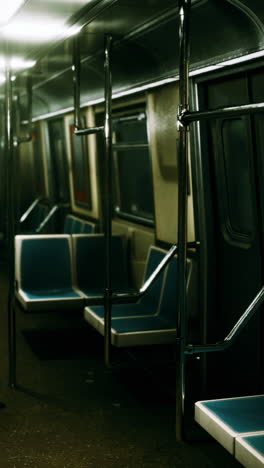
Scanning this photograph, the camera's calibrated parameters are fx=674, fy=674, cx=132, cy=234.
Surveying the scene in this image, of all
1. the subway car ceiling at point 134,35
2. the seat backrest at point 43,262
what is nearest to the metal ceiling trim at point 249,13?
the subway car ceiling at point 134,35

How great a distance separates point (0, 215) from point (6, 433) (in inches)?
285

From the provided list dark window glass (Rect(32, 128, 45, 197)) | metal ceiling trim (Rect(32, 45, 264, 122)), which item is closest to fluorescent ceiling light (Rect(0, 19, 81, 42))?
metal ceiling trim (Rect(32, 45, 264, 122))

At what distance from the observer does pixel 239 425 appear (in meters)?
3.00

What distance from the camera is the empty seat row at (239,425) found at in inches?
109

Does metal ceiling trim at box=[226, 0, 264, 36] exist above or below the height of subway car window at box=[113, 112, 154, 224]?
above

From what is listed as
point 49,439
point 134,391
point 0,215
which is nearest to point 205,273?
point 134,391

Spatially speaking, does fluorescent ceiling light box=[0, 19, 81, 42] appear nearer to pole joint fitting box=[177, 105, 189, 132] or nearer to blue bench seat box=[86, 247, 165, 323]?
pole joint fitting box=[177, 105, 189, 132]

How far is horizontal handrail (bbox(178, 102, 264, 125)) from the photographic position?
2693 millimetres

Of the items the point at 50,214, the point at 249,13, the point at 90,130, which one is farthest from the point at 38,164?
the point at 249,13

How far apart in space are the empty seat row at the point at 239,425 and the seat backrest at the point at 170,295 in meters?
1.85

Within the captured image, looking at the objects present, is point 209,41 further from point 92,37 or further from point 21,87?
point 21,87

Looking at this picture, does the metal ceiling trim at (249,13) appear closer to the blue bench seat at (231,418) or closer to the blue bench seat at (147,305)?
the blue bench seat at (231,418)

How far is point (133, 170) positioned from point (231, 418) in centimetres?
427

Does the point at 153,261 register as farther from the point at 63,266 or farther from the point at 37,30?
the point at 37,30
